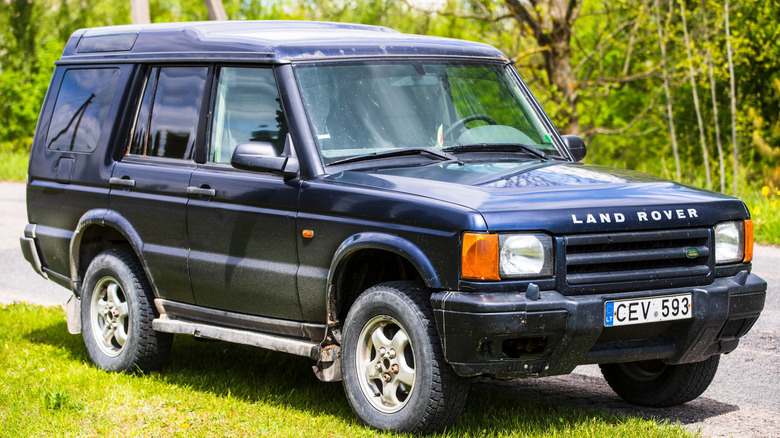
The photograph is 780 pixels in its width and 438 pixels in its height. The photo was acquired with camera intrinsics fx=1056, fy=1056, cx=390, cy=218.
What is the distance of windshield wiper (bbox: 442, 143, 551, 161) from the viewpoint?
228 inches

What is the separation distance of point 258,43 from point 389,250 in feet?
5.41

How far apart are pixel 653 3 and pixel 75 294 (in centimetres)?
1334

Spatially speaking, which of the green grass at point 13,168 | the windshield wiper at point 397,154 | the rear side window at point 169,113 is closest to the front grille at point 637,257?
the windshield wiper at point 397,154

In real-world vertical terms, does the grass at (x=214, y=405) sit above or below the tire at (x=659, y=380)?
below

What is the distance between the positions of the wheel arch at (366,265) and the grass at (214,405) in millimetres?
629

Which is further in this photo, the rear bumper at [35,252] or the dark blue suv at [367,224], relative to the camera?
the rear bumper at [35,252]

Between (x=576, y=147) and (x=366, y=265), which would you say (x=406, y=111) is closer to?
(x=366, y=265)

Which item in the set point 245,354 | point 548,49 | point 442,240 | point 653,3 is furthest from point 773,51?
point 442,240

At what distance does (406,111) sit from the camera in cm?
581

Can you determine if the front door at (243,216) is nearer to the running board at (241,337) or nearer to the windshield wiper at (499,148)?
the running board at (241,337)

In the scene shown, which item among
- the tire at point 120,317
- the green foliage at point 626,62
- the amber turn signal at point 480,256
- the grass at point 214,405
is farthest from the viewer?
the green foliage at point 626,62

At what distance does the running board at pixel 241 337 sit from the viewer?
5512 mm

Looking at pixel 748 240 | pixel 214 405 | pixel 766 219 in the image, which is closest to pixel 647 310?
pixel 748 240

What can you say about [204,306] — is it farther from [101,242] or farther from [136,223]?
[101,242]
